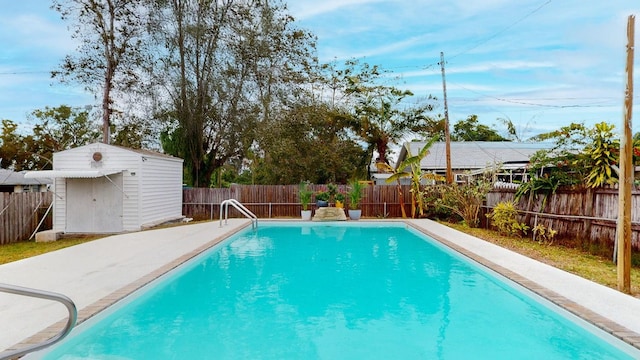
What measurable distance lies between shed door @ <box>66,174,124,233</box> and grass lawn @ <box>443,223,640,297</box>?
10.8 meters

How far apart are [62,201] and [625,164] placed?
45.7 feet

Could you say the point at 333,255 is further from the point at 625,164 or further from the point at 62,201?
the point at 62,201

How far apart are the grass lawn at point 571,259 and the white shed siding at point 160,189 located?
33.2 ft

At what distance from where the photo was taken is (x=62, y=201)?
1305cm

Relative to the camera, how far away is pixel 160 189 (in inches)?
587

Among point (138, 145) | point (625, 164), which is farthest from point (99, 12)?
point (625, 164)

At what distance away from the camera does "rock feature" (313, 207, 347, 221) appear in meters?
16.1

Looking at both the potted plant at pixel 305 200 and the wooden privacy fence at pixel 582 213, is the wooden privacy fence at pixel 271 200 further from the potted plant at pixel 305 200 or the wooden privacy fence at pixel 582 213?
the wooden privacy fence at pixel 582 213

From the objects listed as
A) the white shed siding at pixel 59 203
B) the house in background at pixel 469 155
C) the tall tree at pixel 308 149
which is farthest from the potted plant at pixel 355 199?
the white shed siding at pixel 59 203

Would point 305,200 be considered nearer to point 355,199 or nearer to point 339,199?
point 339,199

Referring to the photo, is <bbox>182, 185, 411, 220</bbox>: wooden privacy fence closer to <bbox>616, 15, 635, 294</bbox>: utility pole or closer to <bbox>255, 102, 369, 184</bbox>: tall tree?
→ <bbox>255, 102, 369, 184</bbox>: tall tree

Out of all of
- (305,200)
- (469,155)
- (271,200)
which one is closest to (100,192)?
(271,200)

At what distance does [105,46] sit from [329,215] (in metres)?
13.3

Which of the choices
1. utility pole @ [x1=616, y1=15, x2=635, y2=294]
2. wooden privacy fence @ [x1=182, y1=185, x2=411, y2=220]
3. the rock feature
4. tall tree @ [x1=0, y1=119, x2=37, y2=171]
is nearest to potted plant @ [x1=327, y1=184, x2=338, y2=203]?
wooden privacy fence @ [x1=182, y1=185, x2=411, y2=220]
